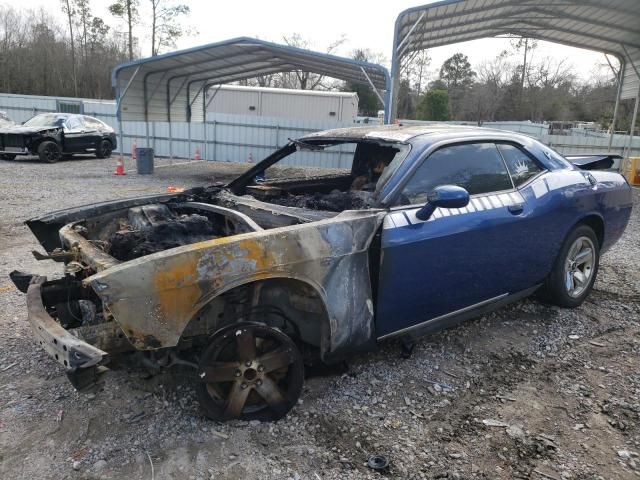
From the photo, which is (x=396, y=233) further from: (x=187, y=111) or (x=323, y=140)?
(x=187, y=111)

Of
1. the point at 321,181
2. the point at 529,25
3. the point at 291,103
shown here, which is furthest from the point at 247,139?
the point at 321,181

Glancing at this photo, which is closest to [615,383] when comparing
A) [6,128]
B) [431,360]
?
[431,360]

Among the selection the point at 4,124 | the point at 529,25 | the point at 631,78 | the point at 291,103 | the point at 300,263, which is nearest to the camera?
the point at 300,263

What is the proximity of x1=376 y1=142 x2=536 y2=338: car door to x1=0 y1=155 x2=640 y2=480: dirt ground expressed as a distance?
417mm

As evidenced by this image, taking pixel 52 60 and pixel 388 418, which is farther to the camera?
pixel 52 60

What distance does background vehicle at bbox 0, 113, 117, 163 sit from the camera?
48.6ft

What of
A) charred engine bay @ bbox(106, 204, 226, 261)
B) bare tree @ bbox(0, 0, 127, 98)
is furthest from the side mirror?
bare tree @ bbox(0, 0, 127, 98)

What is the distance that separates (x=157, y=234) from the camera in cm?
306

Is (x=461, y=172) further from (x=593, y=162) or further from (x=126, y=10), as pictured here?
(x=126, y=10)

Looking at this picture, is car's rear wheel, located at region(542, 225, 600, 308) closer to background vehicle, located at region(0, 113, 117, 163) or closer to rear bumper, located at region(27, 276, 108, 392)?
rear bumper, located at region(27, 276, 108, 392)

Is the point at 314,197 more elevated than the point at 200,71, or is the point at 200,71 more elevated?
the point at 200,71

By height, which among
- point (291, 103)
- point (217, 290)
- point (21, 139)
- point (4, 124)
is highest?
point (291, 103)

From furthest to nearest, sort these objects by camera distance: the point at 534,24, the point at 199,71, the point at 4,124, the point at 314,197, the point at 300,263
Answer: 1. the point at 4,124
2. the point at 199,71
3. the point at 534,24
4. the point at 314,197
5. the point at 300,263

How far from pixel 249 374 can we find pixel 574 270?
327cm
